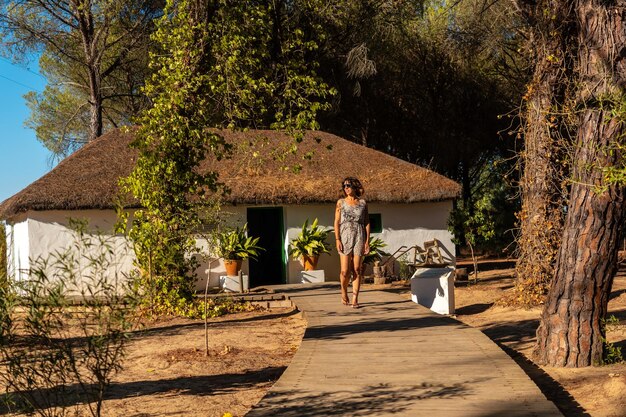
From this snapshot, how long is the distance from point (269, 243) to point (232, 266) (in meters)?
1.99

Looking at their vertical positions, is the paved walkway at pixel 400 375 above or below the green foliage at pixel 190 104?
below

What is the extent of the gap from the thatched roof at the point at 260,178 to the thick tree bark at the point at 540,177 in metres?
5.23

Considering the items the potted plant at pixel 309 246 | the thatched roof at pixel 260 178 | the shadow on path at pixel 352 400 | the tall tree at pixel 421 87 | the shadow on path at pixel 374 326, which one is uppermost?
the tall tree at pixel 421 87

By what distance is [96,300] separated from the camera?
457 cm

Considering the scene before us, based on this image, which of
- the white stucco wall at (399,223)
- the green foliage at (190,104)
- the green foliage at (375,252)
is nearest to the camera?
the green foliage at (190,104)

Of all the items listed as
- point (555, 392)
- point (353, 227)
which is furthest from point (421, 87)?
point (555, 392)

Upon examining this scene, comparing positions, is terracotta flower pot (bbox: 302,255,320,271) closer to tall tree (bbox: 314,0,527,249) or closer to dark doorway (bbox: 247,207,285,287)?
dark doorway (bbox: 247,207,285,287)

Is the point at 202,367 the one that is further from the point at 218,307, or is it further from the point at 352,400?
the point at 218,307

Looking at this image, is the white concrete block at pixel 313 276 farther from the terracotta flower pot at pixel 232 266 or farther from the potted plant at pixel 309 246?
the terracotta flower pot at pixel 232 266

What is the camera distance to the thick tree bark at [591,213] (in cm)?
698

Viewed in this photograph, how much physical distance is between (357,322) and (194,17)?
558 cm

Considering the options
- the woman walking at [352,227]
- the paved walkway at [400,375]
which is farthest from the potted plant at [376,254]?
the paved walkway at [400,375]

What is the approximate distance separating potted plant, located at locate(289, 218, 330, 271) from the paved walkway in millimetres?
7716

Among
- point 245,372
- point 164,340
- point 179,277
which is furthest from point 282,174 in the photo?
point 245,372
